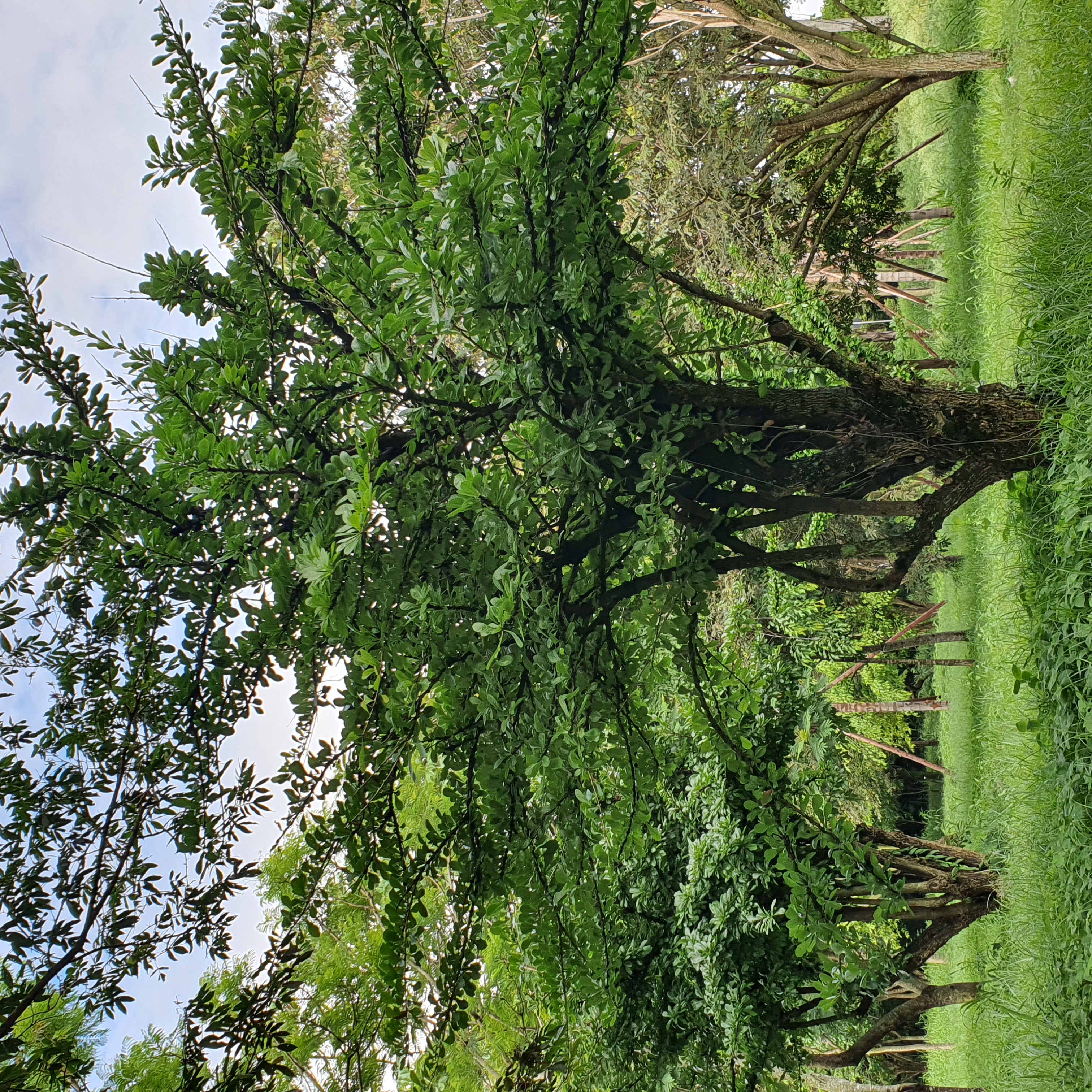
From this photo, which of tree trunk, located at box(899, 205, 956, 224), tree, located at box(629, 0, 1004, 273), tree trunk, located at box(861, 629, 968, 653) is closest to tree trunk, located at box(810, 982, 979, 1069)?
tree trunk, located at box(861, 629, 968, 653)

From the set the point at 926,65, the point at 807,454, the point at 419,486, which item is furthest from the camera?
the point at 926,65

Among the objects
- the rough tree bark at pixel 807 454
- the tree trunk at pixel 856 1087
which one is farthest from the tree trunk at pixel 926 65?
the tree trunk at pixel 856 1087

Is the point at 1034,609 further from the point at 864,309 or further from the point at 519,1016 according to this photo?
the point at 864,309

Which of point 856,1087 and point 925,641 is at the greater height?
point 925,641

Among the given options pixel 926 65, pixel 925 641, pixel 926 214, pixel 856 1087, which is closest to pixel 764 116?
pixel 926 65

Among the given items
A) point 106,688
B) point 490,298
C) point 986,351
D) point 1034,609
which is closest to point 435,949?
point 106,688

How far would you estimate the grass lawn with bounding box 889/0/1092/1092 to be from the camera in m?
3.41

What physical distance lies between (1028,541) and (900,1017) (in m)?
3.78

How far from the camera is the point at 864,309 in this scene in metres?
12.0

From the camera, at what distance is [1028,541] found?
145 inches

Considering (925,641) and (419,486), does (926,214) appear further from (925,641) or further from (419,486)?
(419,486)

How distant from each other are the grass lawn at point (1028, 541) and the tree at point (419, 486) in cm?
61

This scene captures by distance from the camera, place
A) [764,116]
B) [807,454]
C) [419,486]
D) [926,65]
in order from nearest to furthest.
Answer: [419,486], [807,454], [926,65], [764,116]

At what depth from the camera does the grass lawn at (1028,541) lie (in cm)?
341
